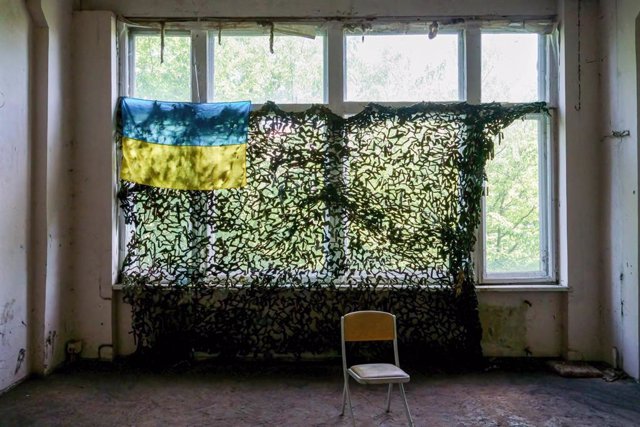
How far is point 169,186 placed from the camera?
4.53m

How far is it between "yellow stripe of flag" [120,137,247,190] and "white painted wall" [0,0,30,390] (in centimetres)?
88

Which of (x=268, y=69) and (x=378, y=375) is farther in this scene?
(x=268, y=69)

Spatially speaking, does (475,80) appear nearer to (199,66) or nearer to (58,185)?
(199,66)

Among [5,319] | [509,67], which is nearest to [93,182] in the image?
[5,319]

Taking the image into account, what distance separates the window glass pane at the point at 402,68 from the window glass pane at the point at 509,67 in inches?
12.5

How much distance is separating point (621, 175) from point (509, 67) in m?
1.49

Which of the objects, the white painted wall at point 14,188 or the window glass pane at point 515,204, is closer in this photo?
the white painted wall at point 14,188

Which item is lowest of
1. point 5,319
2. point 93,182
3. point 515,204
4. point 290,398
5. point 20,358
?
point 290,398

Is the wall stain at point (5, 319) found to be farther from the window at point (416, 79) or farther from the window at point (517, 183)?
the window at point (517, 183)

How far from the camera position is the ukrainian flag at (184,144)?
14.8 feet

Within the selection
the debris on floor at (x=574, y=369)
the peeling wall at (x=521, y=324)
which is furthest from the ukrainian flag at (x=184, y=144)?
the debris on floor at (x=574, y=369)

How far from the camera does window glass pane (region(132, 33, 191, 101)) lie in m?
4.79

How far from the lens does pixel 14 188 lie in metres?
3.82

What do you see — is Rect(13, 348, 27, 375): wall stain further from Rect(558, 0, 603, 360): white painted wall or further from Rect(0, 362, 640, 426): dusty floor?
Rect(558, 0, 603, 360): white painted wall
